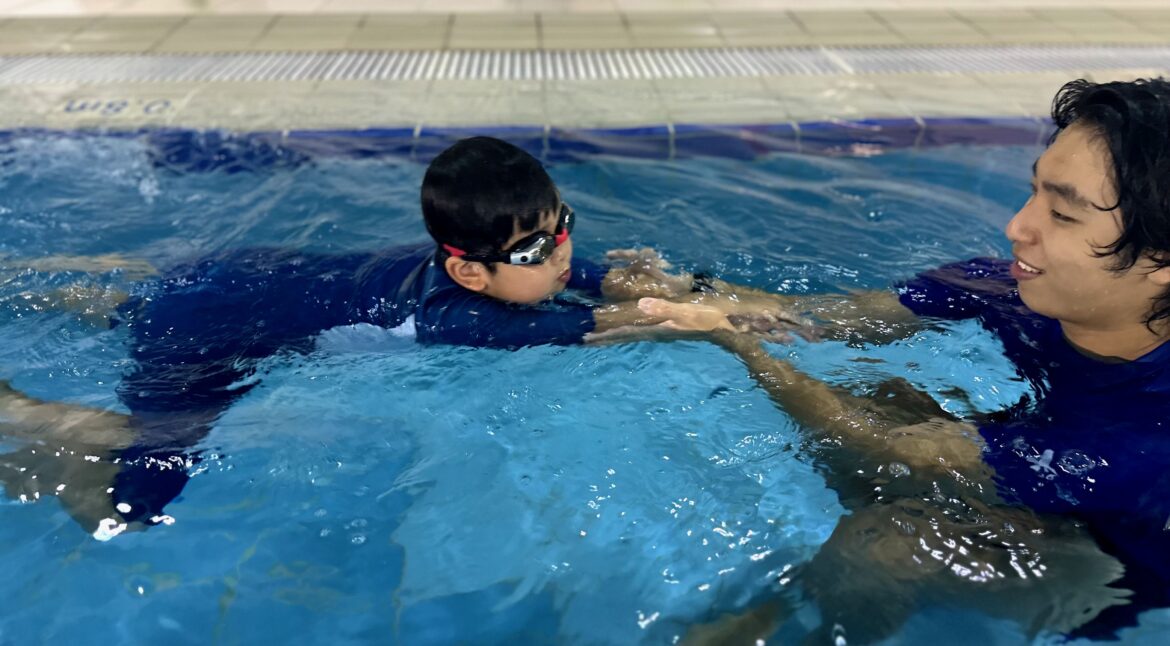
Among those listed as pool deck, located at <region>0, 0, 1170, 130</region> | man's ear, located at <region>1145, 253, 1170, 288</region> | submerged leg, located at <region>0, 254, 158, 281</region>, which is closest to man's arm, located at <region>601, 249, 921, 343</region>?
man's ear, located at <region>1145, 253, 1170, 288</region>

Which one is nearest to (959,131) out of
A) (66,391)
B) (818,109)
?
(818,109)

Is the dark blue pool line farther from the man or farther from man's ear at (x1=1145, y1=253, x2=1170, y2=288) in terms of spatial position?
man's ear at (x1=1145, y1=253, x2=1170, y2=288)

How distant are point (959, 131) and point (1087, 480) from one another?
3.74 m

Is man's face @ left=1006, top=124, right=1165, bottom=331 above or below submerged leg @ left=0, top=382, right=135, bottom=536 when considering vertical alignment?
above

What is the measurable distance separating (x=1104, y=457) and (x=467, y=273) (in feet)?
6.23

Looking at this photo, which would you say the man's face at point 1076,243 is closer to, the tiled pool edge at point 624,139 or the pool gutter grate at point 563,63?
the tiled pool edge at point 624,139

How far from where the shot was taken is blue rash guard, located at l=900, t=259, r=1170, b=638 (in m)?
2.14

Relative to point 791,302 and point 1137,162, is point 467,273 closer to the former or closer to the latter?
point 791,302

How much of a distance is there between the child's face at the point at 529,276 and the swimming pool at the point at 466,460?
1.05ft

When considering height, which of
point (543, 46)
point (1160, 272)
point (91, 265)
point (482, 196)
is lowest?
point (91, 265)

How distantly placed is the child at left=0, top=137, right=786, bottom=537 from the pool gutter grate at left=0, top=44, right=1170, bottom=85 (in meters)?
3.48

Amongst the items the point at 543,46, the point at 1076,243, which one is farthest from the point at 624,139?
the point at 1076,243

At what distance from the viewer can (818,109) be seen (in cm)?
569

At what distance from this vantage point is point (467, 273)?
9.56 feet
